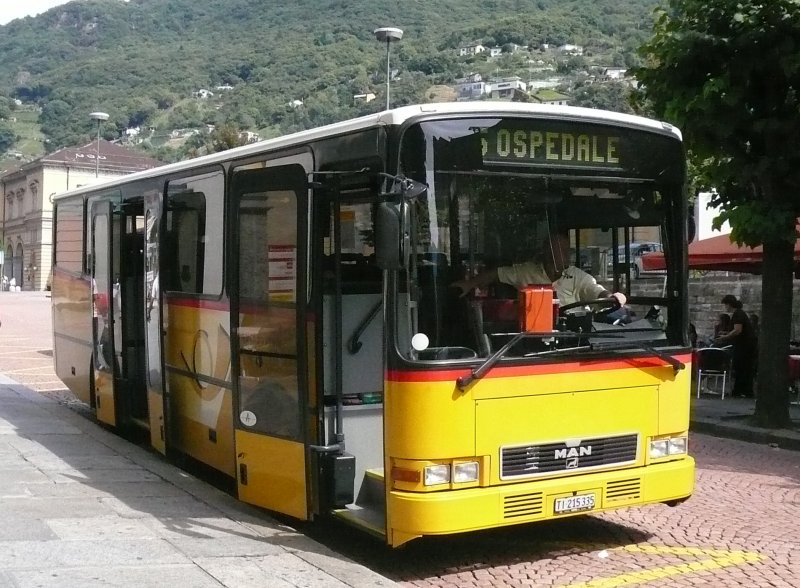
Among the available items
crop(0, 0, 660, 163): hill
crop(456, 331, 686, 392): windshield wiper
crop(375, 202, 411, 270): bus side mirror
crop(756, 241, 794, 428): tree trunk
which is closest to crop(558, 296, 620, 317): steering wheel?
crop(456, 331, 686, 392): windshield wiper

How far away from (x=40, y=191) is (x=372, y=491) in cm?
9098

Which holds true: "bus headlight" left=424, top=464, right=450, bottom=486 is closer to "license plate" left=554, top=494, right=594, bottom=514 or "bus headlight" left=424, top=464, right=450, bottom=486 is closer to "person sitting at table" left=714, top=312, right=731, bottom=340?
"license plate" left=554, top=494, right=594, bottom=514

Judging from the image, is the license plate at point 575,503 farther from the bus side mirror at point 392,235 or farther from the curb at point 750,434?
the curb at point 750,434

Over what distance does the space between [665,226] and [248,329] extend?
313 centimetres

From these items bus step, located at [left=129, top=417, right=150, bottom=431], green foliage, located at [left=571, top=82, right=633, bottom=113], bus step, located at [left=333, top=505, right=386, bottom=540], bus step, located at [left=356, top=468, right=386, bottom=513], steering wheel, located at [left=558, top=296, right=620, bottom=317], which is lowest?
bus step, located at [left=129, top=417, right=150, bottom=431]

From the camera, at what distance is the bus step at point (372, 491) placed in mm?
6930

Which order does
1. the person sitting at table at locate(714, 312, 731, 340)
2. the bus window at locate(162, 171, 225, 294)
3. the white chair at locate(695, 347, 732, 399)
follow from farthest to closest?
the person sitting at table at locate(714, 312, 731, 340), the white chair at locate(695, 347, 732, 399), the bus window at locate(162, 171, 225, 294)

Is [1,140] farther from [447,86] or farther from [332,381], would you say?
[332,381]

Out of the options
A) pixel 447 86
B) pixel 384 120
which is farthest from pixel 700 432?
pixel 447 86

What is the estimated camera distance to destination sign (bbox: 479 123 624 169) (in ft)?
21.5

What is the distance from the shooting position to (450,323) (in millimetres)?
6375

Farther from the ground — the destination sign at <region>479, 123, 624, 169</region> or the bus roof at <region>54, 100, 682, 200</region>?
the bus roof at <region>54, 100, 682, 200</region>

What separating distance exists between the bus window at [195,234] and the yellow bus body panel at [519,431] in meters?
3.00

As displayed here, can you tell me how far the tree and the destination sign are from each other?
5.85 metres
